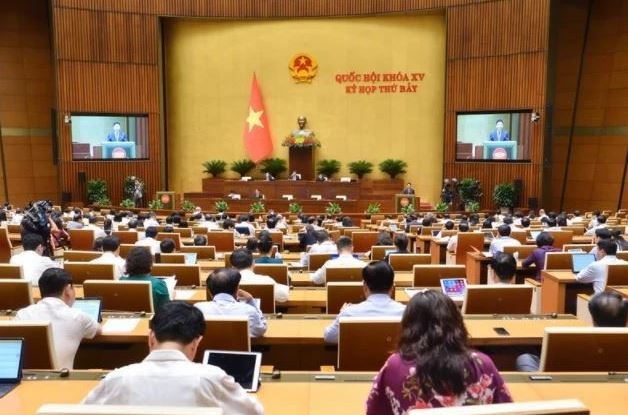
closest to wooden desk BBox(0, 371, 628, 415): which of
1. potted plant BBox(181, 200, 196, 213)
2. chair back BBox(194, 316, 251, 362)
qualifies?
chair back BBox(194, 316, 251, 362)

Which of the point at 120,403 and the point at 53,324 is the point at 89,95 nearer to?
the point at 53,324

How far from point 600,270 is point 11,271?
5.27 meters

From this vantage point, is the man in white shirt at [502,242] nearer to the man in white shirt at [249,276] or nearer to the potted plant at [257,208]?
the man in white shirt at [249,276]

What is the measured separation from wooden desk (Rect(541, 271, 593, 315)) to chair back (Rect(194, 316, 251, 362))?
378cm

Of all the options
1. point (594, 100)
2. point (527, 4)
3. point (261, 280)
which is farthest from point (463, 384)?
point (594, 100)

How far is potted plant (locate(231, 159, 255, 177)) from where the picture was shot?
65.6 feet

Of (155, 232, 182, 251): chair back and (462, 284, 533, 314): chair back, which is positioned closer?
(462, 284, 533, 314): chair back

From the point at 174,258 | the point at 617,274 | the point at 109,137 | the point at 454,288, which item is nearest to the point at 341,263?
the point at 454,288

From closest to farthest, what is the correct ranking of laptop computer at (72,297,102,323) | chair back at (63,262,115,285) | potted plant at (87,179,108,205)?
laptop computer at (72,297,102,323) < chair back at (63,262,115,285) < potted plant at (87,179,108,205)

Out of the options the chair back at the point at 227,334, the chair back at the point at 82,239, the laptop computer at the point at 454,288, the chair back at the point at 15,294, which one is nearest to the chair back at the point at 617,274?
the laptop computer at the point at 454,288

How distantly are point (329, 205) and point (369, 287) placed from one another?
13827 mm

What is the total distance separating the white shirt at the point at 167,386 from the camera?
2100 mm

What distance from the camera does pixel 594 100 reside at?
62.1 ft

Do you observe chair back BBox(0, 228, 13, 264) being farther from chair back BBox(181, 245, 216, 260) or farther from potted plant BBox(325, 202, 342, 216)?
potted plant BBox(325, 202, 342, 216)
